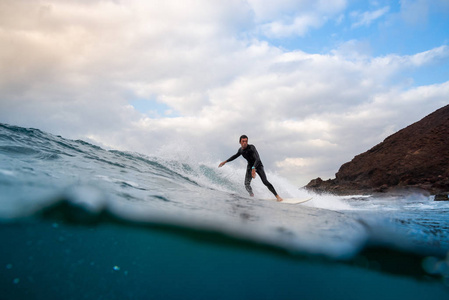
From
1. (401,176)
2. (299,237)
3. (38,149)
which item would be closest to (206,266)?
(299,237)

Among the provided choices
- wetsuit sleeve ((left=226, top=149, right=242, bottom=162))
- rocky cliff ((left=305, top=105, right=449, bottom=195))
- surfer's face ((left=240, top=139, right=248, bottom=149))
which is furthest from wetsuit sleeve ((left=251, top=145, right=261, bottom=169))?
rocky cliff ((left=305, top=105, right=449, bottom=195))

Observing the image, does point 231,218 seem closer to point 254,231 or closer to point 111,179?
point 254,231

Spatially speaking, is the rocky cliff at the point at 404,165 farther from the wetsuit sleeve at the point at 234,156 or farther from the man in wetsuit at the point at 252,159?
the wetsuit sleeve at the point at 234,156

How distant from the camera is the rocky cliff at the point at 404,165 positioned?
2462cm

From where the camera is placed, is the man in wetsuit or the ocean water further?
the man in wetsuit

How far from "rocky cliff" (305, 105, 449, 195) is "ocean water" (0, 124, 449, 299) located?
19.6m

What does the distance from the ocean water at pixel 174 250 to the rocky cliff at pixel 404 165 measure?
19.6 m

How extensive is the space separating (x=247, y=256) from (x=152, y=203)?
1.82m

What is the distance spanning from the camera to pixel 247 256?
475 centimetres

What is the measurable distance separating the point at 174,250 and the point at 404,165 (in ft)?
94.6

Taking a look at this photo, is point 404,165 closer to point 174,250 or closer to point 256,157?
point 256,157

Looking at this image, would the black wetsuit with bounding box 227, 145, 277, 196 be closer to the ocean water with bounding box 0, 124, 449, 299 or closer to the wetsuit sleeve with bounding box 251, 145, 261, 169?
the wetsuit sleeve with bounding box 251, 145, 261, 169

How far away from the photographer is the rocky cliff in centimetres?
2462

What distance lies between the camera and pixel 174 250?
479 cm
